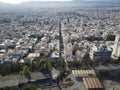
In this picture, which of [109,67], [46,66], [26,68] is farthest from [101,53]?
[26,68]

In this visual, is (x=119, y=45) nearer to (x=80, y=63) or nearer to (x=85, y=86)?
(x=80, y=63)

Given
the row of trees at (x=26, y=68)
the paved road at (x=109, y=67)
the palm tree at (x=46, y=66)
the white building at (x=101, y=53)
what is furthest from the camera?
the white building at (x=101, y=53)

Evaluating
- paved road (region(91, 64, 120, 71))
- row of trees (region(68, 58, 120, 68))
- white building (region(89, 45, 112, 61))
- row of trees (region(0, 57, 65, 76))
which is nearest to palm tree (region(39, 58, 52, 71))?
row of trees (region(0, 57, 65, 76))

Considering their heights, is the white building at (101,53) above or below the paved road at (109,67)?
above

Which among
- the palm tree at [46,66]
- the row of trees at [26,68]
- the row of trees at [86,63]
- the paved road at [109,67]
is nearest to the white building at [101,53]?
the row of trees at [86,63]

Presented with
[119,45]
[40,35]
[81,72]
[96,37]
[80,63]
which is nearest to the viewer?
[81,72]

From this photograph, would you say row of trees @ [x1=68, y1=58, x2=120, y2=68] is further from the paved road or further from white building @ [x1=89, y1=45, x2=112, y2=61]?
white building @ [x1=89, y1=45, x2=112, y2=61]

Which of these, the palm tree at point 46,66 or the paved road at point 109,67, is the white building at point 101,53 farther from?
the palm tree at point 46,66

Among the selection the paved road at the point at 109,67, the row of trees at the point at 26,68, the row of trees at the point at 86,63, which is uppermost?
the row of trees at the point at 26,68

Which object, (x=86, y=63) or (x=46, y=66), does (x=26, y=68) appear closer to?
(x=46, y=66)

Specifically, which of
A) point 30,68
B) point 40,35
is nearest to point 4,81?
point 30,68

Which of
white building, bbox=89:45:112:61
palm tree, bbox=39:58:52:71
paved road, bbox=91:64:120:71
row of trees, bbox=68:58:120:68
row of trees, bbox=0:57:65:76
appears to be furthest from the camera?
white building, bbox=89:45:112:61
